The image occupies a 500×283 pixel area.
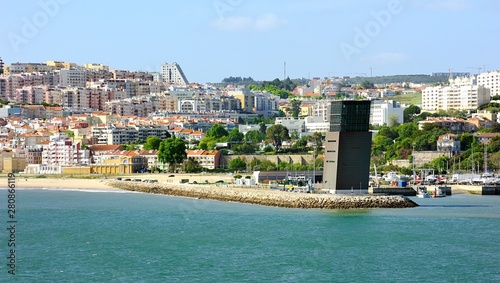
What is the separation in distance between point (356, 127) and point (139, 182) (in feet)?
42.4

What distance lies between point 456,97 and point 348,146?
49.2 meters

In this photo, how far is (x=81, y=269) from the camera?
57.8 feet

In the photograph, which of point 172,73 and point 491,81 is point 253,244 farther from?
point 172,73

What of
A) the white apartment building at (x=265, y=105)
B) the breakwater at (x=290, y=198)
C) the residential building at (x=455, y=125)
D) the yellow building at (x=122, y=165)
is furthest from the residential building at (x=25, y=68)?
the breakwater at (x=290, y=198)

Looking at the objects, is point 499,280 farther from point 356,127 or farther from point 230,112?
point 230,112

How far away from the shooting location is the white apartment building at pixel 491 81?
81.8 m

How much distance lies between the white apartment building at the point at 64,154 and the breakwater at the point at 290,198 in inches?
739

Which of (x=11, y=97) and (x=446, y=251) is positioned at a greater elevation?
(x=11, y=97)

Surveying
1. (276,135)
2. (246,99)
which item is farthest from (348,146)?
(246,99)

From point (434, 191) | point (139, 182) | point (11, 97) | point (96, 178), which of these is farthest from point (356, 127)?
point (11, 97)

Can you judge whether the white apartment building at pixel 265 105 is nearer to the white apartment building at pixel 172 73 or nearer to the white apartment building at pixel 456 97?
the white apartment building at pixel 456 97

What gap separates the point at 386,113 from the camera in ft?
219

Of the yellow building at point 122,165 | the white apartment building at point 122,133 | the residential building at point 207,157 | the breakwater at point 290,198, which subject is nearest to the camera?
the breakwater at point 290,198

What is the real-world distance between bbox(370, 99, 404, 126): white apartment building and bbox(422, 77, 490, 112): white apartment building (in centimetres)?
691
